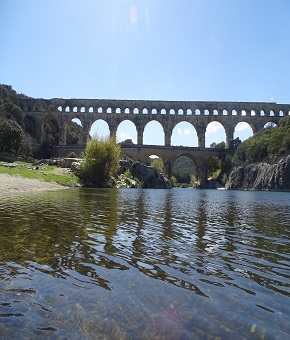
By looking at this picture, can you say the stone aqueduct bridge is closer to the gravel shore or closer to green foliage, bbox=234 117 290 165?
green foliage, bbox=234 117 290 165

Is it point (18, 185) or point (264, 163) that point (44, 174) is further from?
point (264, 163)

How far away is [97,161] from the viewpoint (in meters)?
42.7

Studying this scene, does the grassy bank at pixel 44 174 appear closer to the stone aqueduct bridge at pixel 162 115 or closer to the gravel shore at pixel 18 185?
the gravel shore at pixel 18 185

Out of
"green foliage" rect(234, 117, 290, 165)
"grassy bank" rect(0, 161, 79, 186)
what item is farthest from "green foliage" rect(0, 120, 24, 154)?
"green foliage" rect(234, 117, 290, 165)

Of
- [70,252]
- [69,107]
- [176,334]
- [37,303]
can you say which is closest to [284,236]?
[70,252]

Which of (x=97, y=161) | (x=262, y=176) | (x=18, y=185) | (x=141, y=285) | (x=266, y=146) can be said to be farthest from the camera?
(x=266, y=146)

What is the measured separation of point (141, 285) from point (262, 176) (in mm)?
64047

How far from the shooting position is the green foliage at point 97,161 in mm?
42844

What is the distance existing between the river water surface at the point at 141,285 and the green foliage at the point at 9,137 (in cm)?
4982

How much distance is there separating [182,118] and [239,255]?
81.2 meters

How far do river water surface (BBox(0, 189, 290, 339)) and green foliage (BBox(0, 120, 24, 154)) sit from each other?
49816mm

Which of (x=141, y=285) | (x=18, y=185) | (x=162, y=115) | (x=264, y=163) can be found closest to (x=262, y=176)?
(x=264, y=163)

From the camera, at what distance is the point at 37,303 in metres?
4.25

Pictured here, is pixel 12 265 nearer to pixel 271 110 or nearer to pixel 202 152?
pixel 202 152
